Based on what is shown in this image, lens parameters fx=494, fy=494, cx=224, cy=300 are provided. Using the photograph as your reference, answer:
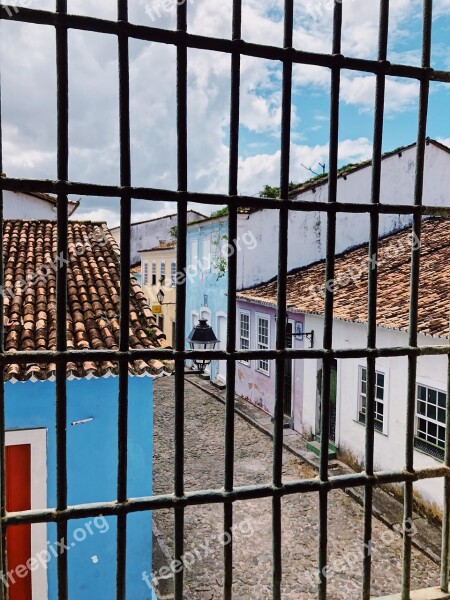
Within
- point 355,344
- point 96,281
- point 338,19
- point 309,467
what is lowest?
point 309,467

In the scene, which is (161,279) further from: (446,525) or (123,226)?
(123,226)

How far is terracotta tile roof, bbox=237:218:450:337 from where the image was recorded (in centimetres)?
815

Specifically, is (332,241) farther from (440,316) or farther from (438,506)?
(438,506)

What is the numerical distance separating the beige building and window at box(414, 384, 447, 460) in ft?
43.8

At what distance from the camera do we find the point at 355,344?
973cm

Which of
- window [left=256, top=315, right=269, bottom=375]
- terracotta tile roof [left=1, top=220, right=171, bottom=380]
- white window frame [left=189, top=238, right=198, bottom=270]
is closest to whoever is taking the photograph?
terracotta tile roof [left=1, top=220, right=171, bottom=380]

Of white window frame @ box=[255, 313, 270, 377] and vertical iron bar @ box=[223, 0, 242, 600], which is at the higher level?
vertical iron bar @ box=[223, 0, 242, 600]

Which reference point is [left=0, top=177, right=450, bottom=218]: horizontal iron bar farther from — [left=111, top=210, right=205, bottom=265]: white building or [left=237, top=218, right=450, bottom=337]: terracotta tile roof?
[left=111, top=210, right=205, bottom=265]: white building

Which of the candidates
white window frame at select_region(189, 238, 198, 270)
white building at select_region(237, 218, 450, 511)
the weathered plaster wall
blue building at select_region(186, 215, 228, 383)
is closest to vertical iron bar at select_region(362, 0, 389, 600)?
white building at select_region(237, 218, 450, 511)

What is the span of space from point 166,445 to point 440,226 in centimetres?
858

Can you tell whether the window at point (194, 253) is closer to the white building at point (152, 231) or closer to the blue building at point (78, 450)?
the white building at point (152, 231)

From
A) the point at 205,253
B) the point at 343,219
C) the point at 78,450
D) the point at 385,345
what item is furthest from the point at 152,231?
the point at 78,450

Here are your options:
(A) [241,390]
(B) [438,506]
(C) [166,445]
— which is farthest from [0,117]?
(A) [241,390]

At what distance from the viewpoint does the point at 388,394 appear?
353 inches
